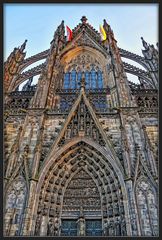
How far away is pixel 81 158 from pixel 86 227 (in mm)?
3279

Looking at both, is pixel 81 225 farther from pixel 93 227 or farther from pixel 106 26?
pixel 106 26

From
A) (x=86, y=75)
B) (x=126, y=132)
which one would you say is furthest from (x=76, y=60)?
(x=126, y=132)

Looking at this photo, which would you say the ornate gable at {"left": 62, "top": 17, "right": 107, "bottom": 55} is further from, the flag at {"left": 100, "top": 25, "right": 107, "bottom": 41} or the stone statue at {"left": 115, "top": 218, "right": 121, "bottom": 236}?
the stone statue at {"left": 115, "top": 218, "right": 121, "bottom": 236}

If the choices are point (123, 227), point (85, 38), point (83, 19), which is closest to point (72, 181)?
point (123, 227)

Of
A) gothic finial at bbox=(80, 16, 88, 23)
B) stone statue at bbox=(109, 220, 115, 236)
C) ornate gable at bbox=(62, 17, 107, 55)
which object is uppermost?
gothic finial at bbox=(80, 16, 88, 23)

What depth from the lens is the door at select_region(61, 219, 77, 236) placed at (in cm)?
1138

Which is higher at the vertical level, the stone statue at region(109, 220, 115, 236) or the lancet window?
the lancet window

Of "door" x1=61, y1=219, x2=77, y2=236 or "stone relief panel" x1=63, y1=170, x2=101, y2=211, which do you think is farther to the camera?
"stone relief panel" x1=63, y1=170, x2=101, y2=211

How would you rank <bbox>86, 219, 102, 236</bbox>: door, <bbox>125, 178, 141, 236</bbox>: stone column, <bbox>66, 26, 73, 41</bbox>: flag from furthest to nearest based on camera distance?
<bbox>66, 26, 73, 41</bbox>: flag, <bbox>86, 219, 102, 236</bbox>: door, <bbox>125, 178, 141, 236</bbox>: stone column

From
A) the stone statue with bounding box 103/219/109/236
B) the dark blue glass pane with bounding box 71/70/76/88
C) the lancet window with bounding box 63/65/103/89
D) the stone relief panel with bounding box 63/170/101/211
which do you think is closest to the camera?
the stone statue with bounding box 103/219/109/236

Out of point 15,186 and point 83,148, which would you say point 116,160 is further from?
point 15,186

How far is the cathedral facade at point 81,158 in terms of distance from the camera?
1105cm

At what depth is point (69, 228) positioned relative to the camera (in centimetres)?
1156

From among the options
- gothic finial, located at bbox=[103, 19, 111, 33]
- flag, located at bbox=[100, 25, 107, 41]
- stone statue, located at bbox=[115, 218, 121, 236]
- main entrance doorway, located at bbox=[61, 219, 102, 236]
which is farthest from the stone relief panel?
gothic finial, located at bbox=[103, 19, 111, 33]
